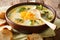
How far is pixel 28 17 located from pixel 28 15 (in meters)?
0.01

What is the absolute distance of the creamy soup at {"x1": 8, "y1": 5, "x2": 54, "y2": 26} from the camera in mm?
836

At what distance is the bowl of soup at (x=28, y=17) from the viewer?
2.66 ft

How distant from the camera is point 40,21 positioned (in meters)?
0.84

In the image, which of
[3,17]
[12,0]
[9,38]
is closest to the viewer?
[9,38]

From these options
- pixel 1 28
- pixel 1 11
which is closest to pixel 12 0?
pixel 1 11

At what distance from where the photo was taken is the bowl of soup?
0.81 m

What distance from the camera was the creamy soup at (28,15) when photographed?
0.84m

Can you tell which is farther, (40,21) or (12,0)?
(12,0)

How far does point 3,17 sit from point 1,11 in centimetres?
5

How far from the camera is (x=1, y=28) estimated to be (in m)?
0.87

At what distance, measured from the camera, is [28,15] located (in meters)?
0.86

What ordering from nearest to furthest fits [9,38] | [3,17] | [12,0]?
1. [9,38]
2. [3,17]
3. [12,0]

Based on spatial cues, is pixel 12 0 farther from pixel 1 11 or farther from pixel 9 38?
pixel 9 38

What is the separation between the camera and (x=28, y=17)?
0.85 m
